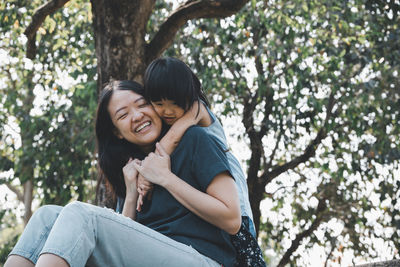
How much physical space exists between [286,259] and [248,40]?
13.7 ft

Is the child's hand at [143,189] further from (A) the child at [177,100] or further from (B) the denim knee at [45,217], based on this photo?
(B) the denim knee at [45,217]

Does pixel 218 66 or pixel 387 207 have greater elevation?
pixel 218 66

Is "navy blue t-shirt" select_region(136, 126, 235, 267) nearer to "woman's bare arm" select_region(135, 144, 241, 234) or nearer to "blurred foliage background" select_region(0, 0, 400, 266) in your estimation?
"woman's bare arm" select_region(135, 144, 241, 234)

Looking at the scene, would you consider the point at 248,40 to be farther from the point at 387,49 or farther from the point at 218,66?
the point at 387,49

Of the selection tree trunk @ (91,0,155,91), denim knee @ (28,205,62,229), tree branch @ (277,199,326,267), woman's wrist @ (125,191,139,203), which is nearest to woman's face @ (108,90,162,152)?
woman's wrist @ (125,191,139,203)

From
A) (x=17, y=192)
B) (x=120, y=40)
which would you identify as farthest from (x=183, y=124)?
(x=17, y=192)

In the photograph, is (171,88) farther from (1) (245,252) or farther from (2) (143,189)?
(1) (245,252)

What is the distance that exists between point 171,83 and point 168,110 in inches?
5.3

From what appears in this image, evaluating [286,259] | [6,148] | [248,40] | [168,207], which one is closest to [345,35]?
[248,40]

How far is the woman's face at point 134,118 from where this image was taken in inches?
106

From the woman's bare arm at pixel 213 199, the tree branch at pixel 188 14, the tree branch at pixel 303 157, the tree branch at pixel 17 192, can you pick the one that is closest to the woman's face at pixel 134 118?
the woman's bare arm at pixel 213 199

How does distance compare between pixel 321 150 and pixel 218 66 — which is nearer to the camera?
pixel 218 66

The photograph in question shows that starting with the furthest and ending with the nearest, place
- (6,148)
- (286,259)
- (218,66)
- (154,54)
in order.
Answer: (286,259)
(6,148)
(218,66)
(154,54)

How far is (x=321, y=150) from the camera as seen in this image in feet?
32.6
